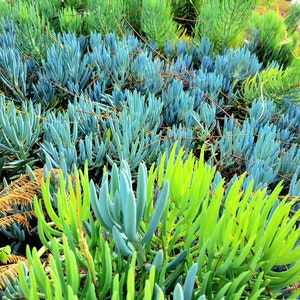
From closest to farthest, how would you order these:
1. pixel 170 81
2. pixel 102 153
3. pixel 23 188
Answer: pixel 23 188
pixel 102 153
pixel 170 81

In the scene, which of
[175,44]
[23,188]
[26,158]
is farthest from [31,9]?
[23,188]

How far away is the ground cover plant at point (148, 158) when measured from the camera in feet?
1.63

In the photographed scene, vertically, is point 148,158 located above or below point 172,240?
below

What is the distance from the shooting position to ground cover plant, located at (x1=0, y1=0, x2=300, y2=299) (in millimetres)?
497

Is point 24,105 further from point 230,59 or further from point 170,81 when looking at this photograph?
point 230,59

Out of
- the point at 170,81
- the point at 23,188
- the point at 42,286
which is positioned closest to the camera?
the point at 42,286

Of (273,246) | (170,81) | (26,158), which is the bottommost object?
(26,158)

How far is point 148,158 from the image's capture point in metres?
1.03

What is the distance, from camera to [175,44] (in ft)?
5.50

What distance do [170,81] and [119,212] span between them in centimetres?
98

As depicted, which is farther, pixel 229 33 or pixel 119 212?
pixel 229 33

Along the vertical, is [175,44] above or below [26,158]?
above

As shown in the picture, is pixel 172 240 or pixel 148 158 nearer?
pixel 172 240

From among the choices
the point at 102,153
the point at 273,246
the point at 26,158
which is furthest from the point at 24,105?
the point at 273,246
